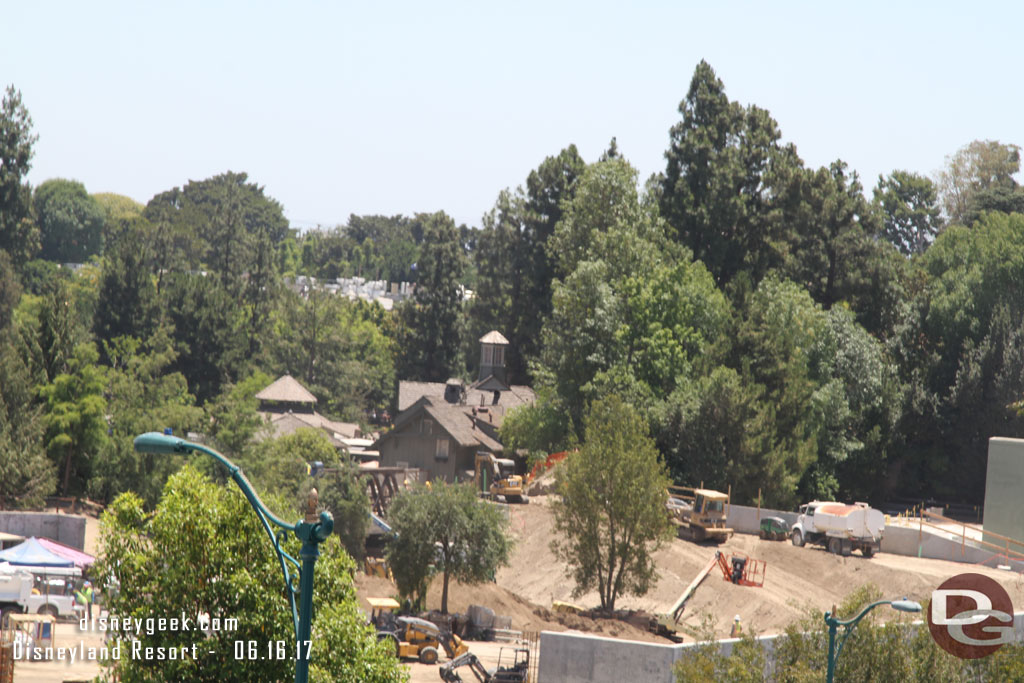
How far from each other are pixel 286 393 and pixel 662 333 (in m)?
40.0

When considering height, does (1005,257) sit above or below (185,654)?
above

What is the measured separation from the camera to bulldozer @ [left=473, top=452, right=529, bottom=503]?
66.9 metres

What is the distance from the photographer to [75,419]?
61125 mm

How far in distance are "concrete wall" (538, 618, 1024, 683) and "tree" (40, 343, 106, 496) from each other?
35667 mm

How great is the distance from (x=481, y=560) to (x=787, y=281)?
1560 inches

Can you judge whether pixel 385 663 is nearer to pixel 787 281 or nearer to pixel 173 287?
pixel 787 281

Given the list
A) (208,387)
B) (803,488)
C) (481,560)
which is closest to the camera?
(481,560)

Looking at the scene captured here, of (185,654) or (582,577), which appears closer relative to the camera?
(185,654)

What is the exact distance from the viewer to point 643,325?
251ft

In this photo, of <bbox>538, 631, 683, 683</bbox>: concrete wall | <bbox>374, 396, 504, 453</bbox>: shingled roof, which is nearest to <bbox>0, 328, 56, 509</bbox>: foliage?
<bbox>374, 396, 504, 453</bbox>: shingled roof

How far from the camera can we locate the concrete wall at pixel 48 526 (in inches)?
2010

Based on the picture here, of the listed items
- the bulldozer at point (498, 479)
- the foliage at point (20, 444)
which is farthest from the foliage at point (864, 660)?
the foliage at point (20, 444)

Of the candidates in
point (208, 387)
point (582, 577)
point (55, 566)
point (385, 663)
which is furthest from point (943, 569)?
point (208, 387)

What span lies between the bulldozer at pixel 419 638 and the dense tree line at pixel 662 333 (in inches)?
808
